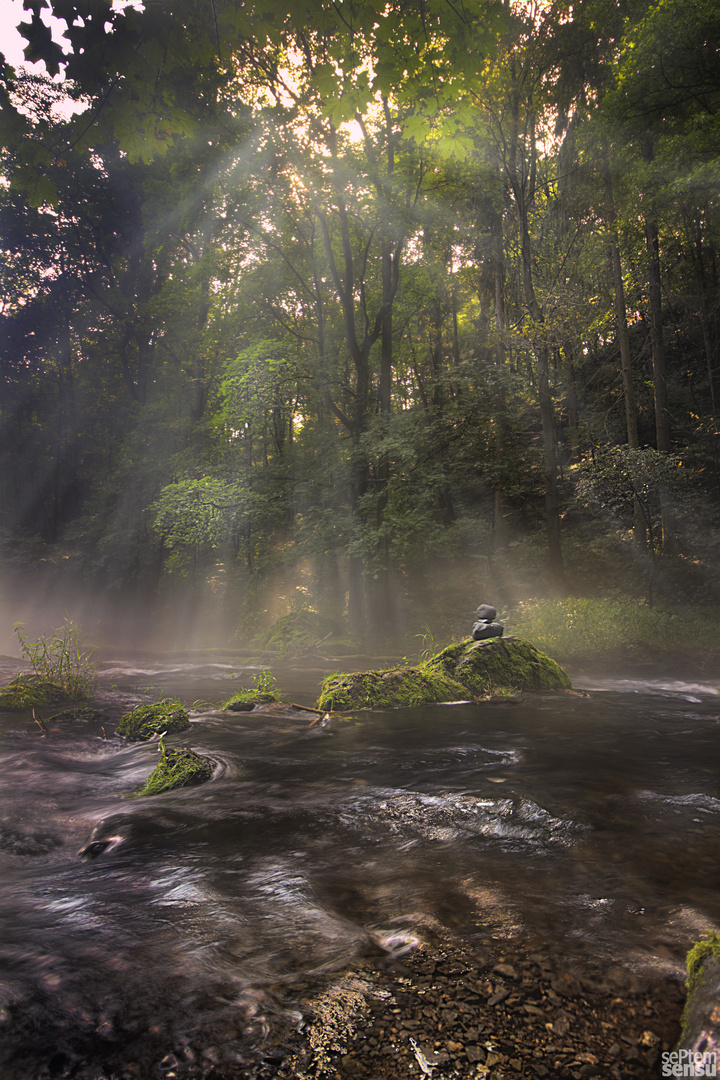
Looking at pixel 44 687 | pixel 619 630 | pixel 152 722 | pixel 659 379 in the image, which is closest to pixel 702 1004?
pixel 152 722

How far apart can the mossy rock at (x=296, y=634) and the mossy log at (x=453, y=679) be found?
9.77 metres

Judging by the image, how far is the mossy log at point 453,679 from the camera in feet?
31.4

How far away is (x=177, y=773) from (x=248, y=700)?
397cm

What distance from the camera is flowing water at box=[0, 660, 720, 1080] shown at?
7.62ft

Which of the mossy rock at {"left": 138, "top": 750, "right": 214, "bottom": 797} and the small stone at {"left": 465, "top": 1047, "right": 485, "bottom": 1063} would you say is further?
the mossy rock at {"left": 138, "top": 750, "right": 214, "bottom": 797}

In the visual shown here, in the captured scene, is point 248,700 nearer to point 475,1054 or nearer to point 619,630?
point 475,1054

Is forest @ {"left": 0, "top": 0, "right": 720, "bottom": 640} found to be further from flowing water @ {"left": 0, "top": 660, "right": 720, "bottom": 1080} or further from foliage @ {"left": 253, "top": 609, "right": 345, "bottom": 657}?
flowing water @ {"left": 0, "top": 660, "right": 720, "bottom": 1080}

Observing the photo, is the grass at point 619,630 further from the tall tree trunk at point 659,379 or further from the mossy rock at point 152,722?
the mossy rock at point 152,722

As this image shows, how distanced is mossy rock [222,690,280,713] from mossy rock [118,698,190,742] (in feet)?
3.78

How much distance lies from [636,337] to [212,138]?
796 inches

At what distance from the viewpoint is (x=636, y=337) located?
85.5 feet

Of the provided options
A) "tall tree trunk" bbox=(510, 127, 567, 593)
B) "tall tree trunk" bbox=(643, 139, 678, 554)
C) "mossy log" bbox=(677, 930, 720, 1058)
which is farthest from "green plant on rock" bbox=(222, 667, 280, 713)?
"tall tree trunk" bbox=(643, 139, 678, 554)

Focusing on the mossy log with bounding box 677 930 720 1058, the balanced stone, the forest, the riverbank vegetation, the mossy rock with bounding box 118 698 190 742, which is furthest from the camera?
the forest

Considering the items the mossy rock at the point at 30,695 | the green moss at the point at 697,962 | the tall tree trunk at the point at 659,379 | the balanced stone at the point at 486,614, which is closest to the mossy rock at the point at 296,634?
the balanced stone at the point at 486,614
